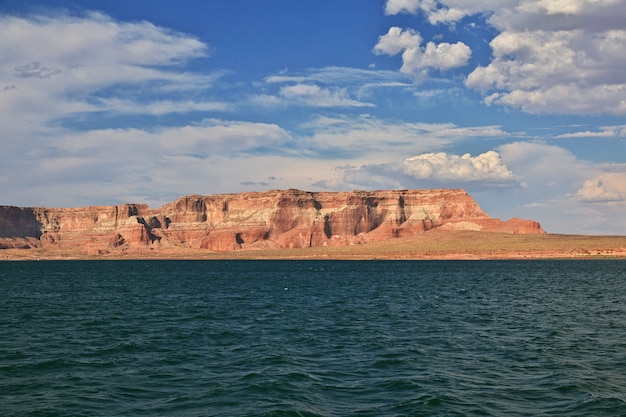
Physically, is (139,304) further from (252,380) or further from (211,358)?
(252,380)

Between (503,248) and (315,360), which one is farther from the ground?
(503,248)

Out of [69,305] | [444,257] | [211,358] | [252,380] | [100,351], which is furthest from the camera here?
[444,257]

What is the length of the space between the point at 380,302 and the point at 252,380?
98.5ft

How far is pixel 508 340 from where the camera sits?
98.8 feet

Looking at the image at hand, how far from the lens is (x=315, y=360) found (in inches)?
997

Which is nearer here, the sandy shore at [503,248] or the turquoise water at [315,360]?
the turquoise water at [315,360]

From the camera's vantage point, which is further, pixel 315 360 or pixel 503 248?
pixel 503 248

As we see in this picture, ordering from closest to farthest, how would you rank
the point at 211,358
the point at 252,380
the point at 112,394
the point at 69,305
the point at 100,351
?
the point at 112,394 < the point at 252,380 < the point at 211,358 < the point at 100,351 < the point at 69,305

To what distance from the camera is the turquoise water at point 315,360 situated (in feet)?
61.8

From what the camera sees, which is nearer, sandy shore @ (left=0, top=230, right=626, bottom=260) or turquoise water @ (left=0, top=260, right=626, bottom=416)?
turquoise water @ (left=0, top=260, right=626, bottom=416)

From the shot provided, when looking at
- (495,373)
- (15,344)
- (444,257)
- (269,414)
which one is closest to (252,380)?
(269,414)

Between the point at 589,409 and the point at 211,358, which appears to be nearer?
the point at 589,409

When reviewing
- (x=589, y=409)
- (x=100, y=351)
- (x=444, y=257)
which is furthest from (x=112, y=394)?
(x=444, y=257)

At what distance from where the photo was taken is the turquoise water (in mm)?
18828
